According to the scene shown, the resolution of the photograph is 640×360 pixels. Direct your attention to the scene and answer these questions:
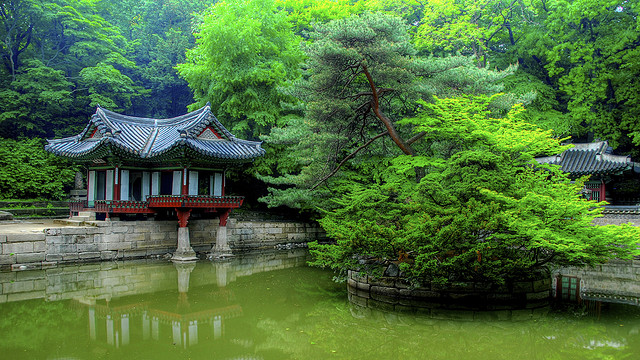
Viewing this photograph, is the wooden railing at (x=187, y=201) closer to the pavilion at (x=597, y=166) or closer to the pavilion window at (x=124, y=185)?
the pavilion window at (x=124, y=185)

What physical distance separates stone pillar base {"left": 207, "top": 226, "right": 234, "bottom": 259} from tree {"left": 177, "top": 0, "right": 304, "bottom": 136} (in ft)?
22.0

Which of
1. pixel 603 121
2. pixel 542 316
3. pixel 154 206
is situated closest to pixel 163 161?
pixel 154 206

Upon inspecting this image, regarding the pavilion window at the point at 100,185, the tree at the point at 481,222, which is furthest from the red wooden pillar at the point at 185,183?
the tree at the point at 481,222

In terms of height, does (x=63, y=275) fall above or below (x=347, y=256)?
below

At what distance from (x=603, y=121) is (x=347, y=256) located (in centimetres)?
2017

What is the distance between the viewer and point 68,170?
2439 centimetres

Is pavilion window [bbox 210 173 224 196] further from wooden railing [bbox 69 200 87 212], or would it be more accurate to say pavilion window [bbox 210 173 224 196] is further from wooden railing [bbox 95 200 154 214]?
wooden railing [bbox 69 200 87 212]

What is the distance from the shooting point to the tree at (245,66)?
2317 cm

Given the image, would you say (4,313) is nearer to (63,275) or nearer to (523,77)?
(63,275)

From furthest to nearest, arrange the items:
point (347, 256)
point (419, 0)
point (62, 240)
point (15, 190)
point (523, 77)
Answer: point (419, 0) → point (523, 77) → point (15, 190) → point (62, 240) → point (347, 256)

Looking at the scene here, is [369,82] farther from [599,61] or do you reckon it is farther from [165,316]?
Answer: [599,61]

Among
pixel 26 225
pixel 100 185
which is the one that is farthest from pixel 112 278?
pixel 100 185

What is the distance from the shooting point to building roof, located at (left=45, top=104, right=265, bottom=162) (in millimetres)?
17250

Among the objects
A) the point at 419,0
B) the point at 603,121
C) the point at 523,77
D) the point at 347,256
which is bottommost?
the point at 347,256
